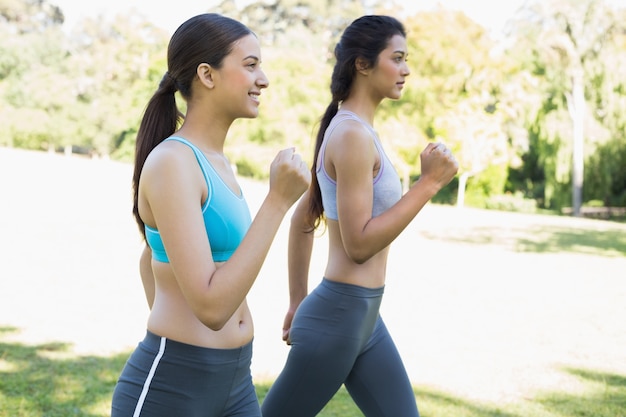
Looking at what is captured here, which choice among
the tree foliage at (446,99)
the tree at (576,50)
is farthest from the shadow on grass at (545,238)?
the tree foliage at (446,99)

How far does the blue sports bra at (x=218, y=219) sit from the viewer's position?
5.82 ft

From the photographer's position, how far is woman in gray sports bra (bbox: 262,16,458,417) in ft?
7.84

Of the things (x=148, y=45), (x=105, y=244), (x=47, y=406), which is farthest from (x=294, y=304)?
(x=148, y=45)

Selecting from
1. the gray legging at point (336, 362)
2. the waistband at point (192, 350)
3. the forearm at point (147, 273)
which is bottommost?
the gray legging at point (336, 362)

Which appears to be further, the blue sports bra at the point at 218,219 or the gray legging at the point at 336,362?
the gray legging at the point at 336,362

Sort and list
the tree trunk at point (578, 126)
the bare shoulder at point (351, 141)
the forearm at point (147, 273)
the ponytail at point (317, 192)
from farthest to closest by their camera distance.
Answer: the tree trunk at point (578, 126), the ponytail at point (317, 192), the bare shoulder at point (351, 141), the forearm at point (147, 273)

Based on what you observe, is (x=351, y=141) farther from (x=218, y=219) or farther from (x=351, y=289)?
(x=218, y=219)

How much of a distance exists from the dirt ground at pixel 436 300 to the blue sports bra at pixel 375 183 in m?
2.99

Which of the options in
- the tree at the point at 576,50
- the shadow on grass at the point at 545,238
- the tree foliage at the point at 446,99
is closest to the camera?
the shadow on grass at the point at 545,238

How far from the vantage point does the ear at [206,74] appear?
1.86m

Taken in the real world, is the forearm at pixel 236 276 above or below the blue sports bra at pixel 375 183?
below

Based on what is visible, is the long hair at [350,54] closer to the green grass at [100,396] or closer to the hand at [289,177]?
the hand at [289,177]

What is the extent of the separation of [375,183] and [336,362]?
592mm

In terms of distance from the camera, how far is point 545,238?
59.1ft
